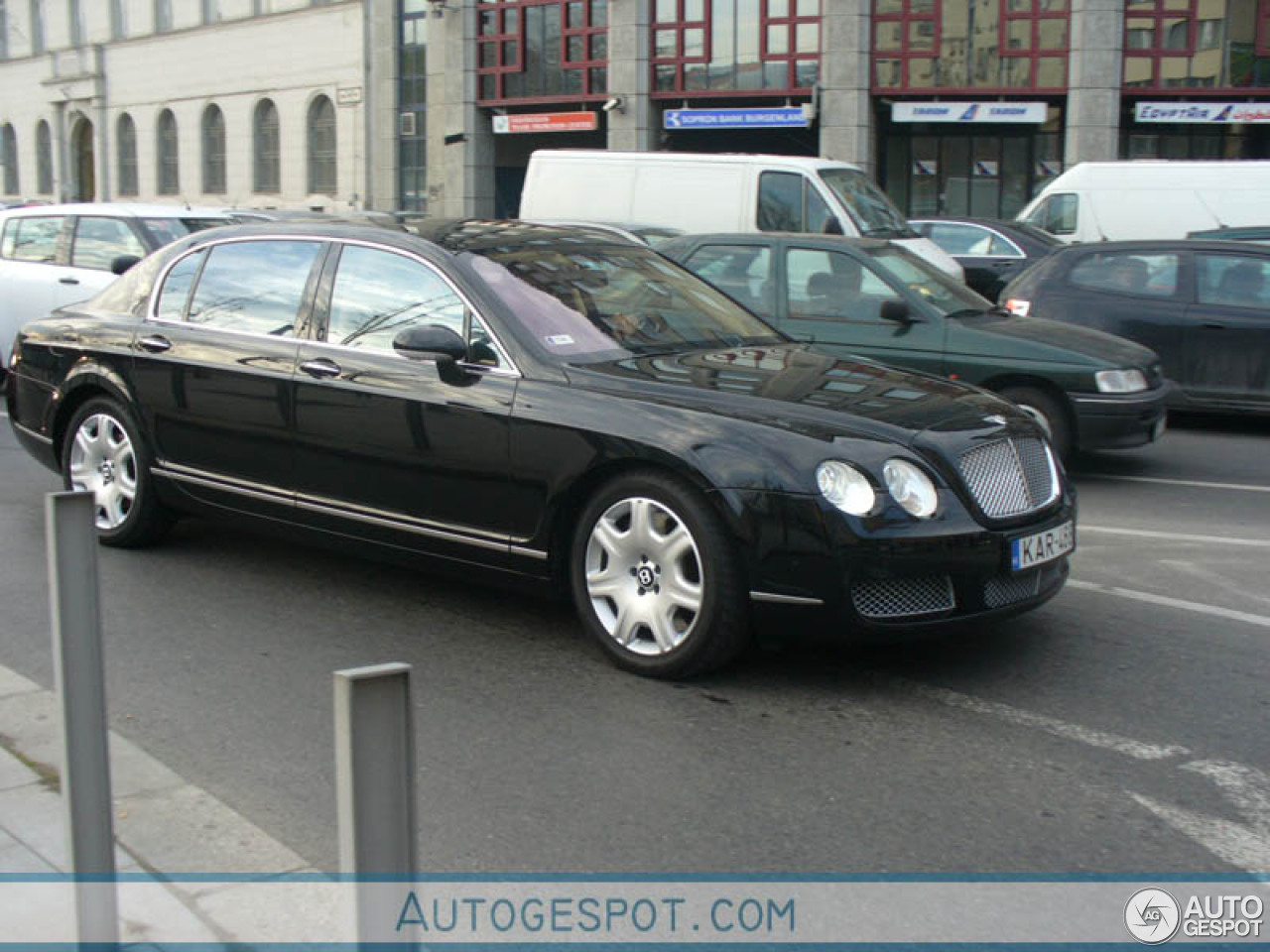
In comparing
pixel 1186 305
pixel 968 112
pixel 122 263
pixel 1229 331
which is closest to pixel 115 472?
pixel 122 263

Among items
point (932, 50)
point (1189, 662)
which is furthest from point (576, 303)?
point (932, 50)

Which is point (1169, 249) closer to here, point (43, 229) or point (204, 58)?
point (43, 229)

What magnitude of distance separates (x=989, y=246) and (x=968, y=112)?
41.9 feet

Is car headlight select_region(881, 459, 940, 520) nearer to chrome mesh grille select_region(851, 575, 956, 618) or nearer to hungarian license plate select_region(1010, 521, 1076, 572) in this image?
chrome mesh grille select_region(851, 575, 956, 618)

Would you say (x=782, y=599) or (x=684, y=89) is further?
(x=684, y=89)

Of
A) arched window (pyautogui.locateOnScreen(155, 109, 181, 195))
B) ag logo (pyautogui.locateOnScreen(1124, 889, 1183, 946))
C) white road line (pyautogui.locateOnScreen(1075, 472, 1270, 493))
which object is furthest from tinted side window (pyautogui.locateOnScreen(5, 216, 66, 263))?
arched window (pyautogui.locateOnScreen(155, 109, 181, 195))

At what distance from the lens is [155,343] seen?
22.1 ft

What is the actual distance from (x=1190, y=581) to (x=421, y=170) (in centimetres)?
3461

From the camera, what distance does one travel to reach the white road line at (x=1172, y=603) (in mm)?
6039

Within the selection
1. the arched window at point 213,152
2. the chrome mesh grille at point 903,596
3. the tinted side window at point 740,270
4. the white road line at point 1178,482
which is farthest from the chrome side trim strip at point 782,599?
the arched window at point 213,152

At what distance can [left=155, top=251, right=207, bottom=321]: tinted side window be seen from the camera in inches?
268

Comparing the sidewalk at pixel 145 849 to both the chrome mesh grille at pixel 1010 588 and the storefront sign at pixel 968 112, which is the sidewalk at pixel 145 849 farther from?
the storefront sign at pixel 968 112

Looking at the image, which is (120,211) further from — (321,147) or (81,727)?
(321,147)

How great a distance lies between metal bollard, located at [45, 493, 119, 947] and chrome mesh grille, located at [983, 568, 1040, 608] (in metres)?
2.99
